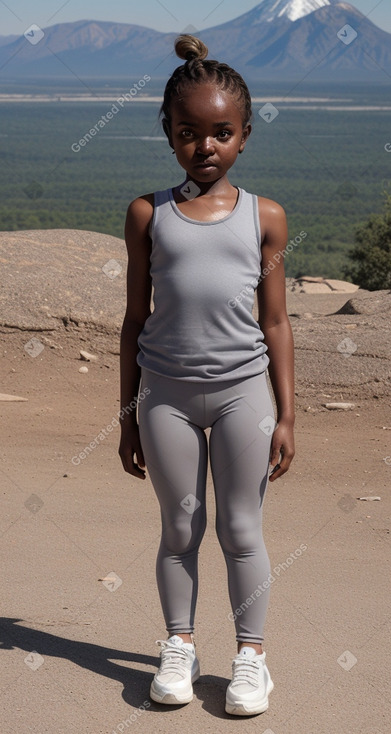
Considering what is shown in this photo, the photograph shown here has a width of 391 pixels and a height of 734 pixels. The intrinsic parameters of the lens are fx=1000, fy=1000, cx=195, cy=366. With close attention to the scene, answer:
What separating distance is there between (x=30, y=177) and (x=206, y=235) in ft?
219

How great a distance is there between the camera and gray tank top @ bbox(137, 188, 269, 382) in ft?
9.07

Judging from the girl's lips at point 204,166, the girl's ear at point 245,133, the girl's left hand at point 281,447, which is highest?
the girl's lips at point 204,166

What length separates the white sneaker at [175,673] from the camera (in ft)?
9.41

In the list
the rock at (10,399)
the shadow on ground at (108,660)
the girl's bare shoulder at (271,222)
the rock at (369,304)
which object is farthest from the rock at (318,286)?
the girl's bare shoulder at (271,222)

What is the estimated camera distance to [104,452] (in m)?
5.76

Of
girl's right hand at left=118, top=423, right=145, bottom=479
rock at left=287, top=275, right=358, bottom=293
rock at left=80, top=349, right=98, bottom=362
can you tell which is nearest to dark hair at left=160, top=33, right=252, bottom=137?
girl's right hand at left=118, top=423, right=145, bottom=479

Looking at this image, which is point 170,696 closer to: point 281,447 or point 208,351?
point 281,447

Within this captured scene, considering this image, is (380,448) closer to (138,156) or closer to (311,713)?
(311,713)

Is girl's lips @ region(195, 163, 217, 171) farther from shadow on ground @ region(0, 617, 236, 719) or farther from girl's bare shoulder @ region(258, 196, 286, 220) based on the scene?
shadow on ground @ region(0, 617, 236, 719)

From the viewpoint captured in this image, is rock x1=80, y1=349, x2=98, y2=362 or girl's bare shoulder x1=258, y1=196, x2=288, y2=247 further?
rock x1=80, y1=349, x2=98, y2=362

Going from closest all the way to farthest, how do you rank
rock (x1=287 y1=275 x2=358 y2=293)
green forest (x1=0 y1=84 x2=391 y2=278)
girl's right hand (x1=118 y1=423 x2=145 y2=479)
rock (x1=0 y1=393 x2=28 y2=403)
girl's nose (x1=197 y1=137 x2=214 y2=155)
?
girl's nose (x1=197 y1=137 x2=214 y2=155)
girl's right hand (x1=118 y1=423 x2=145 y2=479)
rock (x1=0 y1=393 x2=28 y2=403)
rock (x1=287 y1=275 x2=358 y2=293)
green forest (x1=0 y1=84 x2=391 y2=278)

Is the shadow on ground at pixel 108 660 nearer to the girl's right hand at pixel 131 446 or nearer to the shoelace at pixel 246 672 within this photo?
the shoelace at pixel 246 672

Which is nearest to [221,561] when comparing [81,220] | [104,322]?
[104,322]

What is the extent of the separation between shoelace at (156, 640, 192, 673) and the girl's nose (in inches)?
56.5
